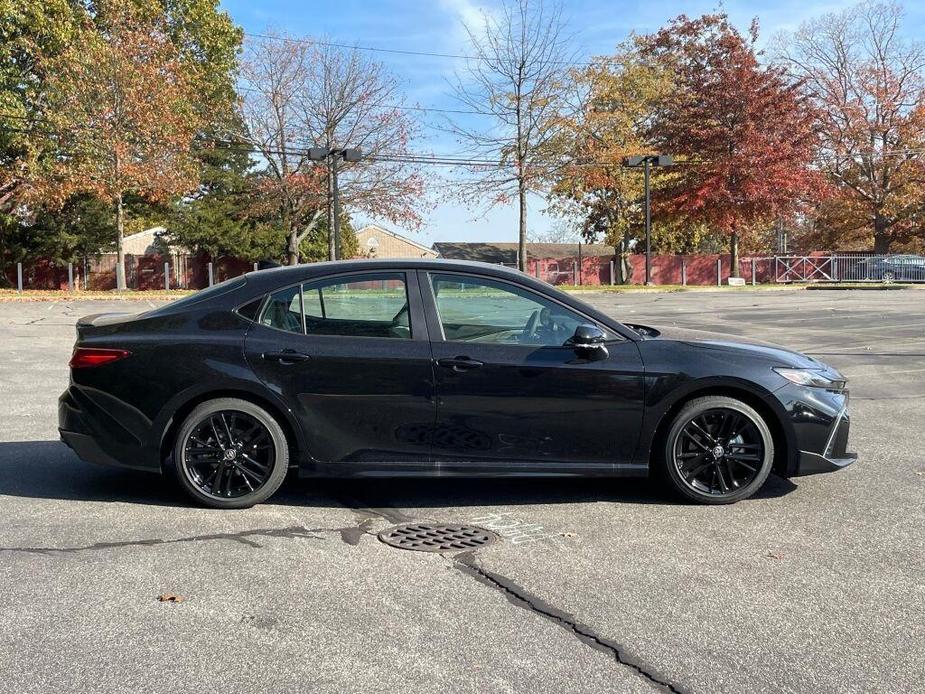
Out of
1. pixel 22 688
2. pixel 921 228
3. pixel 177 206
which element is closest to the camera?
pixel 22 688

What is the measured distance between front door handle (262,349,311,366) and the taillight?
0.85 meters

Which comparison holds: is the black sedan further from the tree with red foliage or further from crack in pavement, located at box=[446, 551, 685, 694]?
the tree with red foliage

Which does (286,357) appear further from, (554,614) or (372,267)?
(554,614)

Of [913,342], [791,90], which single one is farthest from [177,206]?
[913,342]

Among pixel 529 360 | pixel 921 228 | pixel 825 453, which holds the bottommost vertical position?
pixel 825 453

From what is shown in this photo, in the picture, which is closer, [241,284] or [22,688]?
[22,688]

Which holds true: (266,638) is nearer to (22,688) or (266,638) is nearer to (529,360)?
(22,688)

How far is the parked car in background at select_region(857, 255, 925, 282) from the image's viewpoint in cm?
4959

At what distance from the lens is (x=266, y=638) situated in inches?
135

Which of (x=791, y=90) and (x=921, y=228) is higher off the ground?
(x=791, y=90)

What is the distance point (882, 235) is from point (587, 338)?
59442mm

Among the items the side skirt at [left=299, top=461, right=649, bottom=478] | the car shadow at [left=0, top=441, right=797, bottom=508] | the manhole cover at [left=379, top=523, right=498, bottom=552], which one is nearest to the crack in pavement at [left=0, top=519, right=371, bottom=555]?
the manhole cover at [left=379, top=523, right=498, bottom=552]

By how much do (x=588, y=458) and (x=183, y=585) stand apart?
2.42 metres

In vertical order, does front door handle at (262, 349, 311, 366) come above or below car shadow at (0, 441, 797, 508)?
above
